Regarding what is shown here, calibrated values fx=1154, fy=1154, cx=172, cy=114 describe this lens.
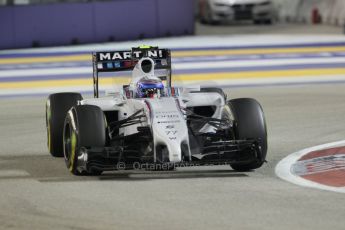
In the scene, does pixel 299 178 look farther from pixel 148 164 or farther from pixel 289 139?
pixel 289 139

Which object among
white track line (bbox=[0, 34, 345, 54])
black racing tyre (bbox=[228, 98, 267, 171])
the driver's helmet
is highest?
the driver's helmet

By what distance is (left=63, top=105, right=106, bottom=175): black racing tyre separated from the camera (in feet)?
36.5

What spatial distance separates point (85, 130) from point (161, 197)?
4.50 feet

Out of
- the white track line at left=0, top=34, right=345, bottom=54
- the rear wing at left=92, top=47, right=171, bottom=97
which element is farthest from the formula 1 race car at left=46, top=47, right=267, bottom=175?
the white track line at left=0, top=34, right=345, bottom=54

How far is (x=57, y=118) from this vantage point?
12.5 m

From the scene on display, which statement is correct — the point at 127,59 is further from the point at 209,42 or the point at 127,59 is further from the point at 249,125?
the point at 209,42

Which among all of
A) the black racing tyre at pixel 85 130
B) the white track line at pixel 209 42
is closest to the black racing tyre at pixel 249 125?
the black racing tyre at pixel 85 130

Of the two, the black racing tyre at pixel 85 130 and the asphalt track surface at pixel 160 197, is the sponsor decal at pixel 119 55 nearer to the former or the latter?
the asphalt track surface at pixel 160 197

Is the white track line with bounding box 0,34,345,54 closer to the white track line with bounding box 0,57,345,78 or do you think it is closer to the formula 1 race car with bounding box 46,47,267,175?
the white track line with bounding box 0,57,345,78

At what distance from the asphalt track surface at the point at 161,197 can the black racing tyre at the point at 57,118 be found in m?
0.15

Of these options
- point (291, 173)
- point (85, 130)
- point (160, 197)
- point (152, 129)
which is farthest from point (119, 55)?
point (160, 197)

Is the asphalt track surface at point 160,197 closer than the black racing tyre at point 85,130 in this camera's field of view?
Yes

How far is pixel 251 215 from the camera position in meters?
9.24

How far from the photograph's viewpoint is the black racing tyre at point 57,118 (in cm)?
1248
